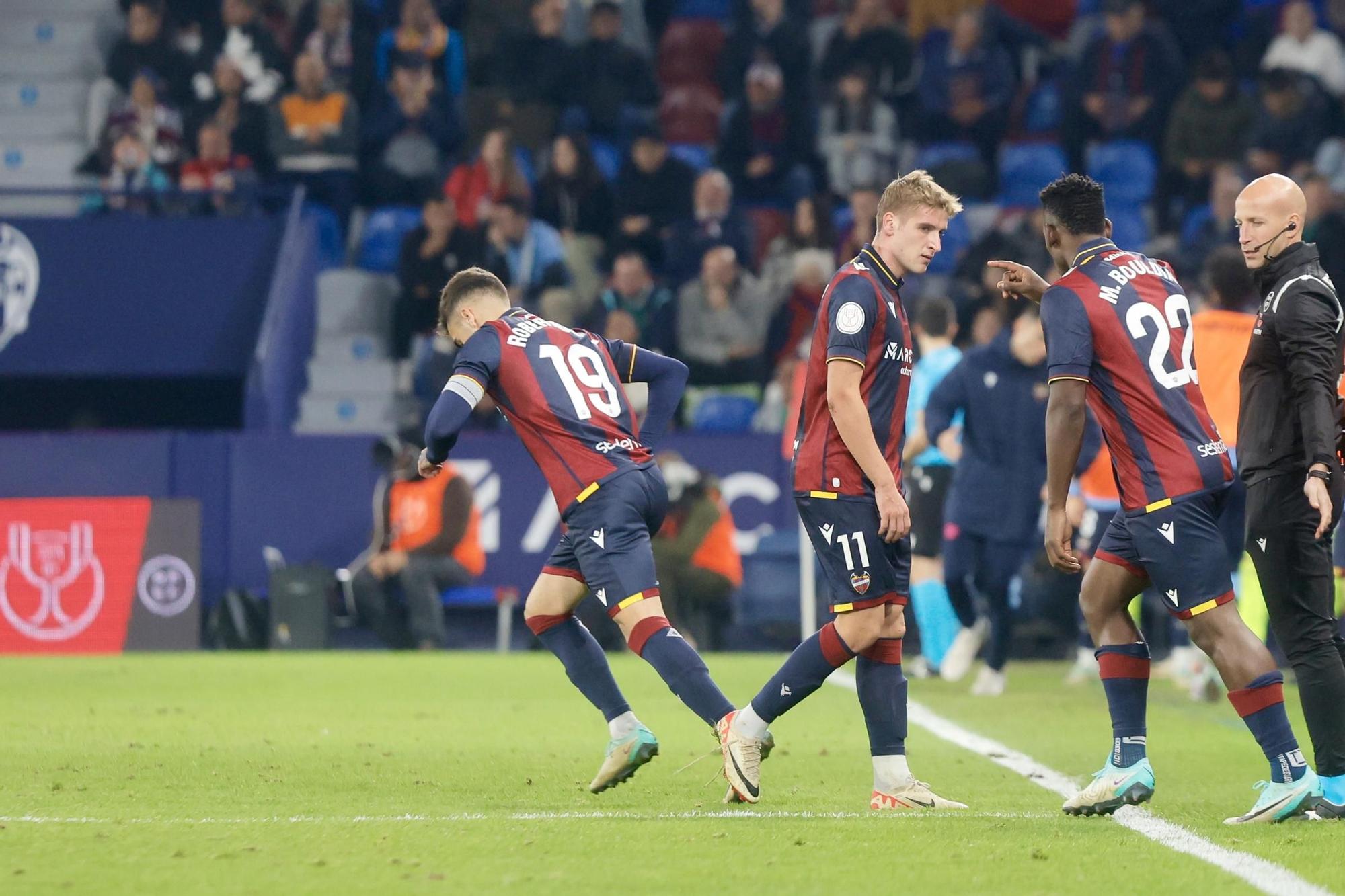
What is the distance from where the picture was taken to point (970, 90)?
64.8ft

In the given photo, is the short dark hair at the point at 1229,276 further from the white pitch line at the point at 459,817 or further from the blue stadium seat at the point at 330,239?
the blue stadium seat at the point at 330,239

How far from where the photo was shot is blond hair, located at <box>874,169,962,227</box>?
6.50 meters

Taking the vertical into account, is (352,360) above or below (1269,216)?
below

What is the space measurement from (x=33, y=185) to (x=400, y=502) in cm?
712

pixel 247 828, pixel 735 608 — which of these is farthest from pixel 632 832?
pixel 735 608

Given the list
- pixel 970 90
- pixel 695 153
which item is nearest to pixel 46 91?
pixel 695 153

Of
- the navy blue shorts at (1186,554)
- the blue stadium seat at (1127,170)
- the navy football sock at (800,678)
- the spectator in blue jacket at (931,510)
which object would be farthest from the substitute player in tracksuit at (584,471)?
the blue stadium seat at (1127,170)

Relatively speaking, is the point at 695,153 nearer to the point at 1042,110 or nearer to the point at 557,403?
the point at 1042,110

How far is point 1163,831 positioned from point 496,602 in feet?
32.8

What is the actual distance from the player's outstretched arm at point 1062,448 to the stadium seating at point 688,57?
15.3 meters

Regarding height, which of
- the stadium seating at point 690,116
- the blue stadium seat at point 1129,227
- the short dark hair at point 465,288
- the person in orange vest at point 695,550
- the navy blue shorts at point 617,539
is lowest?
the person in orange vest at point 695,550

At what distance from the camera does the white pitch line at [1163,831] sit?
4.90 metres

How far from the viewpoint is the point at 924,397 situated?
12.8 metres

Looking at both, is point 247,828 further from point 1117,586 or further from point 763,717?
point 1117,586
